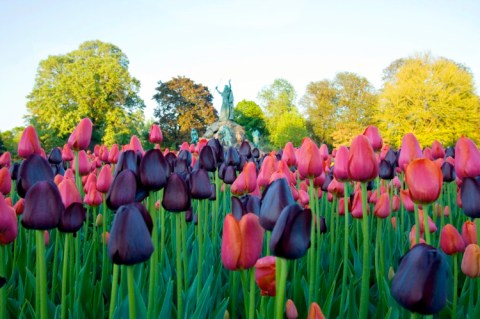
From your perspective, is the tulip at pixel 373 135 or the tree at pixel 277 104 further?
the tree at pixel 277 104

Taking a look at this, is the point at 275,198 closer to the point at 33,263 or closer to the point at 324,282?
the point at 324,282

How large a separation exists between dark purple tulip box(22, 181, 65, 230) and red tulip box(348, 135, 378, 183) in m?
1.08

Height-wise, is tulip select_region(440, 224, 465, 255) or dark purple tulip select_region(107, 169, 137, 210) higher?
dark purple tulip select_region(107, 169, 137, 210)

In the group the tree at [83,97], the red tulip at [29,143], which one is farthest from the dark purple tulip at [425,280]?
the tree at [83,97]

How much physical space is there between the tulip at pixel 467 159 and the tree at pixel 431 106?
32.2 meters

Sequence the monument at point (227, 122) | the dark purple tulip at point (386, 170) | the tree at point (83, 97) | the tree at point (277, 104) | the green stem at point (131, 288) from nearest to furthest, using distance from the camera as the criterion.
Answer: the green stem at point (131, 288), the dark purple tulip at point (386, 170), the monument at point (227, 122), the tree at point (83, 97), the tree at point (277, 104)

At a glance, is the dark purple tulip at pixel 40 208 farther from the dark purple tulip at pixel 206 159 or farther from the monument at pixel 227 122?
the monument at pixel 227 122

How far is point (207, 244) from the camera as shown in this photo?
8.07ft

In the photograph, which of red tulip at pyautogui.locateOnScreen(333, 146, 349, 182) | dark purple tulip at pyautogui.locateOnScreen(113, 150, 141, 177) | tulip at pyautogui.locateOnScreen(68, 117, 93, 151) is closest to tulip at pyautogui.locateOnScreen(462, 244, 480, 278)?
red tulip at pyautogui.locateOnScreen(333, 146, 349, 182)

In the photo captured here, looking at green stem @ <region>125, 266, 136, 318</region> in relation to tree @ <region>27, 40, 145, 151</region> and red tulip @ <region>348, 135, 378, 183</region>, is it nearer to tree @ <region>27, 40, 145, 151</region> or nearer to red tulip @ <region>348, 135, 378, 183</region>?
red tulip @ <region>348, 135, 378, 183</region>

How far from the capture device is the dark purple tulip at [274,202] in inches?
43.3

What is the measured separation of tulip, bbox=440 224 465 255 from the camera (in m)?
1.74

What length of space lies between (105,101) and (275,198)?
121 feet

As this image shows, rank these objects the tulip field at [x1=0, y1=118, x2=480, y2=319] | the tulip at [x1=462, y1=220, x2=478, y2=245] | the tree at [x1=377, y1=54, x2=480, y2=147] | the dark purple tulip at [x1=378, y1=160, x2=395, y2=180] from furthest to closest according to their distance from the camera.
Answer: the tree at [x1=377, y1=54, x2=480, y2=147], the dark purple tulip at [x1=378, y1=160, x2=395, y2=180], the tulip at [x1=462, y1=220, x2=478, y2=245], the tulip field at [x1=0, y1=118, x2=480, y2=319]
